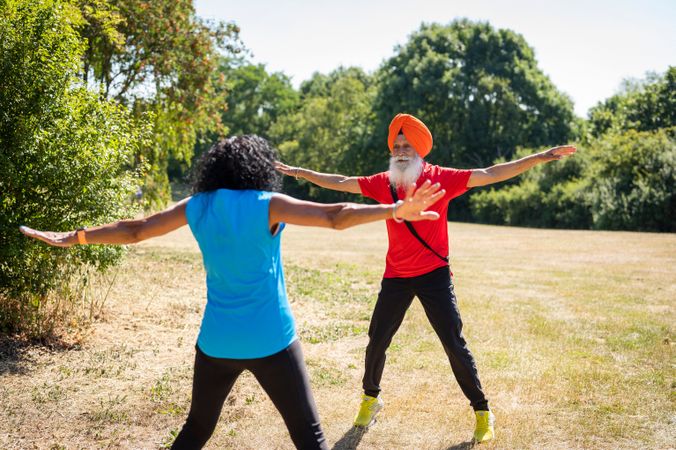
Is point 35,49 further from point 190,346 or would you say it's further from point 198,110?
point 198,110

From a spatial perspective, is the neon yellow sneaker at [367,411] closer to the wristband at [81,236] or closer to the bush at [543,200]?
the wristband at [81,236]

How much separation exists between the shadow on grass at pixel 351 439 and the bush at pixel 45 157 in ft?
13.0

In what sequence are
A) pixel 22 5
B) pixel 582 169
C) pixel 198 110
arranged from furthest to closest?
pixel 582 169, pixel 198 110, pixel 22 5

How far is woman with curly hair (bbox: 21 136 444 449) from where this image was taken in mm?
3184

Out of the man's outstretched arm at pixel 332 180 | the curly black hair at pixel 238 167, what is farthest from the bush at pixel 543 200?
the curly black hair at pixel 238 167

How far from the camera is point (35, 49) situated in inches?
275

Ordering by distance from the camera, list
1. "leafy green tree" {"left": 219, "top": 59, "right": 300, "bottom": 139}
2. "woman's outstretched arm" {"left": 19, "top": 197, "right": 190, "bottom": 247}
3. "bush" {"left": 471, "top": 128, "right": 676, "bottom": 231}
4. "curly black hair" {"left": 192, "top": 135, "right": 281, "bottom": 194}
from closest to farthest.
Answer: "curly black hair" {"left": 192, "top": 135, "right": 281, "bottom": 194}, "woman's outstretched arm" {"left": 19, "top": 197, "right": 190, "bottom": 247}, "bush" {"left": 471, "top": 128, "right": 676, "bottom": 231}, "leafy green tree" {"left": 219, "top": 59, "right": 300, "bottom": 139}

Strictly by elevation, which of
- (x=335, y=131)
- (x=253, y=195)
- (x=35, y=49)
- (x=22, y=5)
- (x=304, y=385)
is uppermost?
(x=335, y=131)

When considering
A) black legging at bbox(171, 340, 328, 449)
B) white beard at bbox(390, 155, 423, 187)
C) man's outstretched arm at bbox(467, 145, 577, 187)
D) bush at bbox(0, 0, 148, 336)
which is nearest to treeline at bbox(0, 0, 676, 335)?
bush at bbox(0, 0, 148, 336)

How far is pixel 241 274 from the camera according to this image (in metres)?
3.22

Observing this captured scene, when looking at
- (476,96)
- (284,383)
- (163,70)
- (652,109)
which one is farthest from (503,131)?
(284,383)

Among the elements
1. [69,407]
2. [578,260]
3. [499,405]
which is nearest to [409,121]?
[499,405]

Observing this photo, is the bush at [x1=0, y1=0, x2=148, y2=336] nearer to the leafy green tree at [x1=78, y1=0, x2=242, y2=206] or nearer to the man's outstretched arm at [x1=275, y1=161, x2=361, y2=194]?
the man's outstretched arm at [x1=275, y1=161, x2=361, y2=194]

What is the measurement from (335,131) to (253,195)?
60.0 m
